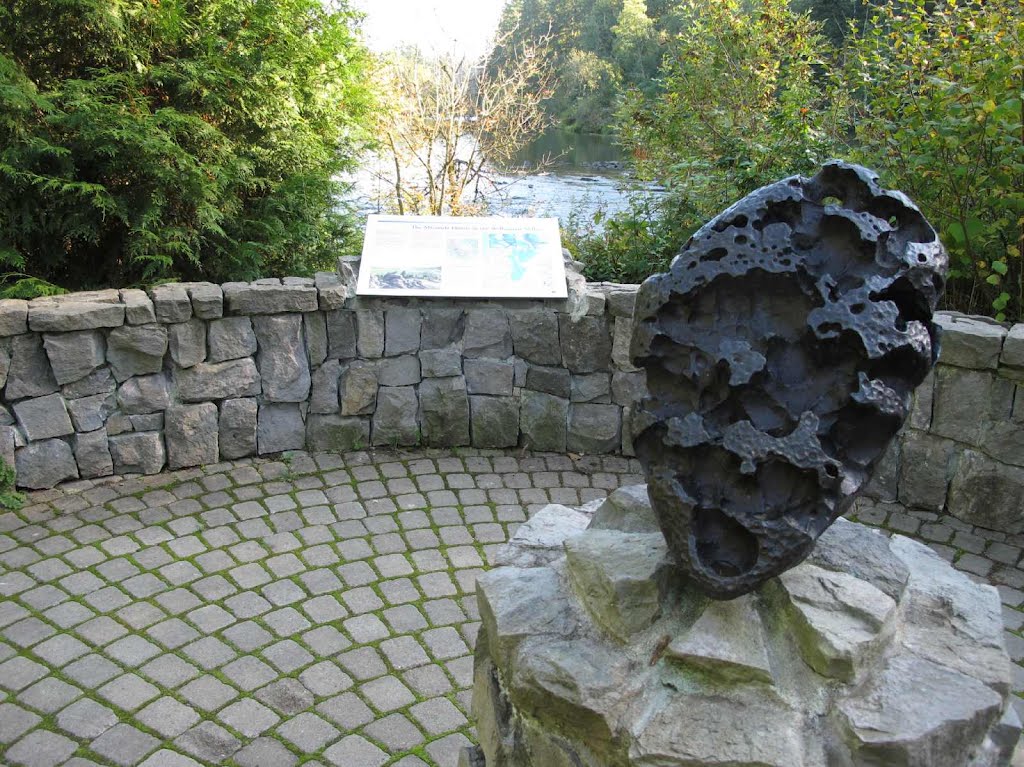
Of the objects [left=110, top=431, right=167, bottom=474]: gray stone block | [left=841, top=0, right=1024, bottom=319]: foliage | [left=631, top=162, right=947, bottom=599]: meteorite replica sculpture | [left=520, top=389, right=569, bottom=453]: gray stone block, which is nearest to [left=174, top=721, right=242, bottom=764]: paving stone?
[left=631, top=162, right=947, bottom=599]: meteorite replica sculpture

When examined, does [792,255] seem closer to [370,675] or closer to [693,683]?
[693,683]

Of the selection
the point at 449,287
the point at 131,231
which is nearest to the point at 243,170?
the point at 131,231

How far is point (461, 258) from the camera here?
539 centimetres

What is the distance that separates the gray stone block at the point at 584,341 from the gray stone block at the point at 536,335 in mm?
48

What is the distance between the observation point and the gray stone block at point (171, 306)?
4.72 metres

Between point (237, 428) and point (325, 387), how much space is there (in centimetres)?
55

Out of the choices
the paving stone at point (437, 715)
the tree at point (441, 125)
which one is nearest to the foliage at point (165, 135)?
the tree at point (441, 125)

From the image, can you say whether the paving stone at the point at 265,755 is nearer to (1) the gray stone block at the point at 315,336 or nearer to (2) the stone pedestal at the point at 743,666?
(2) the stone pedestal at the point at 743,666

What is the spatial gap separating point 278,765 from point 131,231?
3.72 metres

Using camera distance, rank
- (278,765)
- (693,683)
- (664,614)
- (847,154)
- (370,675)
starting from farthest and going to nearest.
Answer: (847,154) < (370,675) < (278,765) < (664,614) < (693,683)

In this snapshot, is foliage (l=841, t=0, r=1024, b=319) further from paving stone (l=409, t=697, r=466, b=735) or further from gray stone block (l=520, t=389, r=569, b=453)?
paving stone (l=409, t=697, r=466, b=735)


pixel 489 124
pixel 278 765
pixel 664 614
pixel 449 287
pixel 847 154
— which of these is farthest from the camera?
pixel 489 124

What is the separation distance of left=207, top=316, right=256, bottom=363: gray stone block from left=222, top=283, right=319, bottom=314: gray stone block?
0.07 meters

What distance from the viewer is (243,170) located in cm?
583
